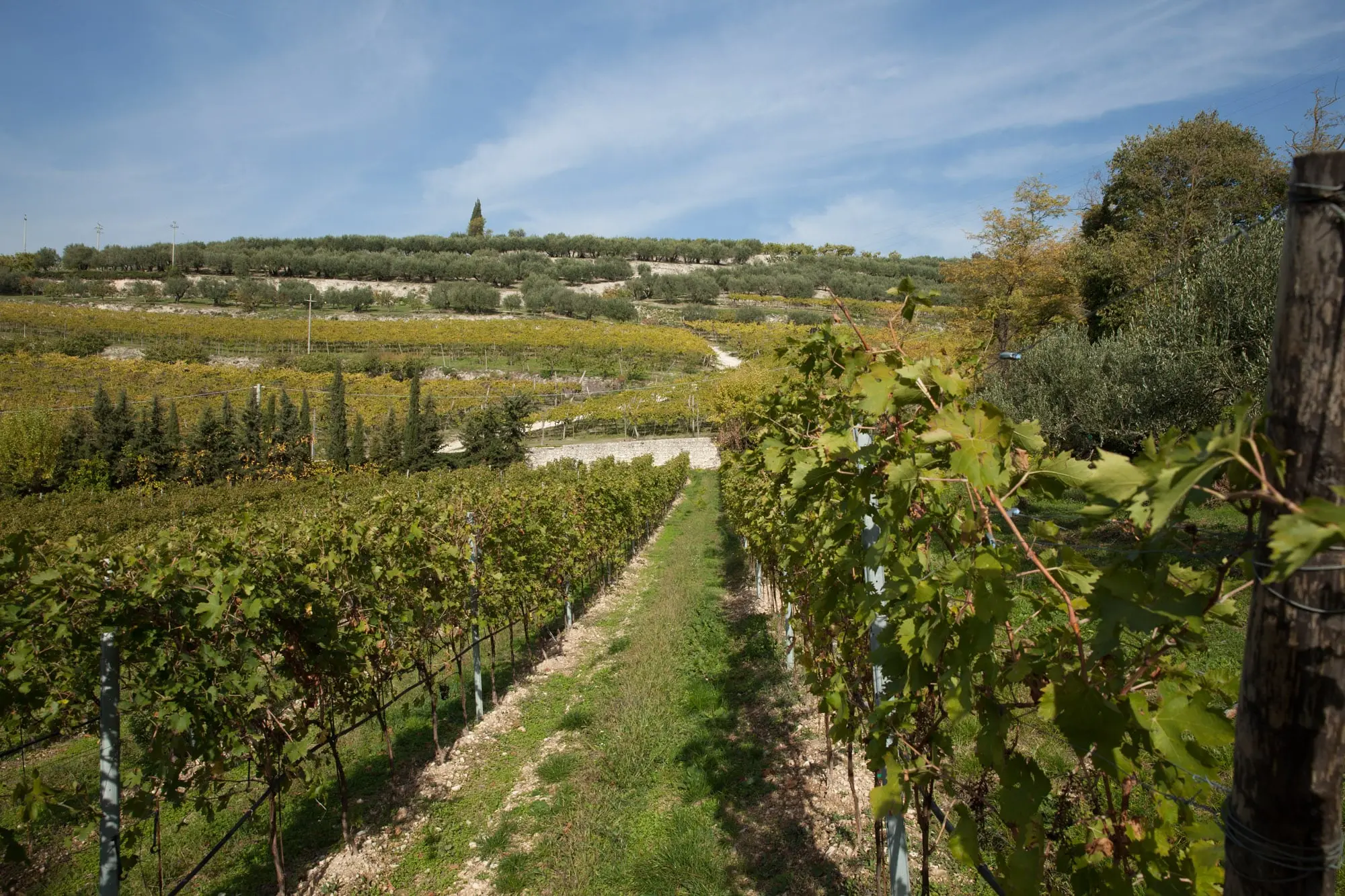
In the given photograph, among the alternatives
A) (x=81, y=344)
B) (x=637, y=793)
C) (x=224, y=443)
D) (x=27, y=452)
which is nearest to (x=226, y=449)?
(x=224, y=443)

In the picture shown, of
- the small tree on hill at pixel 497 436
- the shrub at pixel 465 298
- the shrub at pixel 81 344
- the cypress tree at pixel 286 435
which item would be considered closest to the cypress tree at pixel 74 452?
the cypress tree at pixel 286 435

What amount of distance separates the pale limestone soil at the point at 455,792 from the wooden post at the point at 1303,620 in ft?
12.9

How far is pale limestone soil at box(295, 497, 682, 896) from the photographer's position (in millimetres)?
3844

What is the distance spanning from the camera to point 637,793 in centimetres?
450

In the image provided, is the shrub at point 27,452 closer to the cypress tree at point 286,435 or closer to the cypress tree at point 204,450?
the cypress tree at point 204,450

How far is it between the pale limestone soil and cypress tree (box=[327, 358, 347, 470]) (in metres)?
25.0

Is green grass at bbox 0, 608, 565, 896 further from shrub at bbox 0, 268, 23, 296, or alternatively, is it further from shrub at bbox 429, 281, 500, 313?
shrub at bbox 0, 268, 23, 296

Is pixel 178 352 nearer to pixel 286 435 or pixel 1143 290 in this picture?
pixel 286 435

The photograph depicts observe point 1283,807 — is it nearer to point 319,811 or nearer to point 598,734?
point 598,734

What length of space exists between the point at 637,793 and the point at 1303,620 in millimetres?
4336

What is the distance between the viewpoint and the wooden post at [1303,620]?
0.91m

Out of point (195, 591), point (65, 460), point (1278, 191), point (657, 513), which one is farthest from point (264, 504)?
point (1278, 191)

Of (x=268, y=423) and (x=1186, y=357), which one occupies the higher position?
(x=1186, y=357)

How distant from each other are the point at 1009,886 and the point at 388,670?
15.3 feet
